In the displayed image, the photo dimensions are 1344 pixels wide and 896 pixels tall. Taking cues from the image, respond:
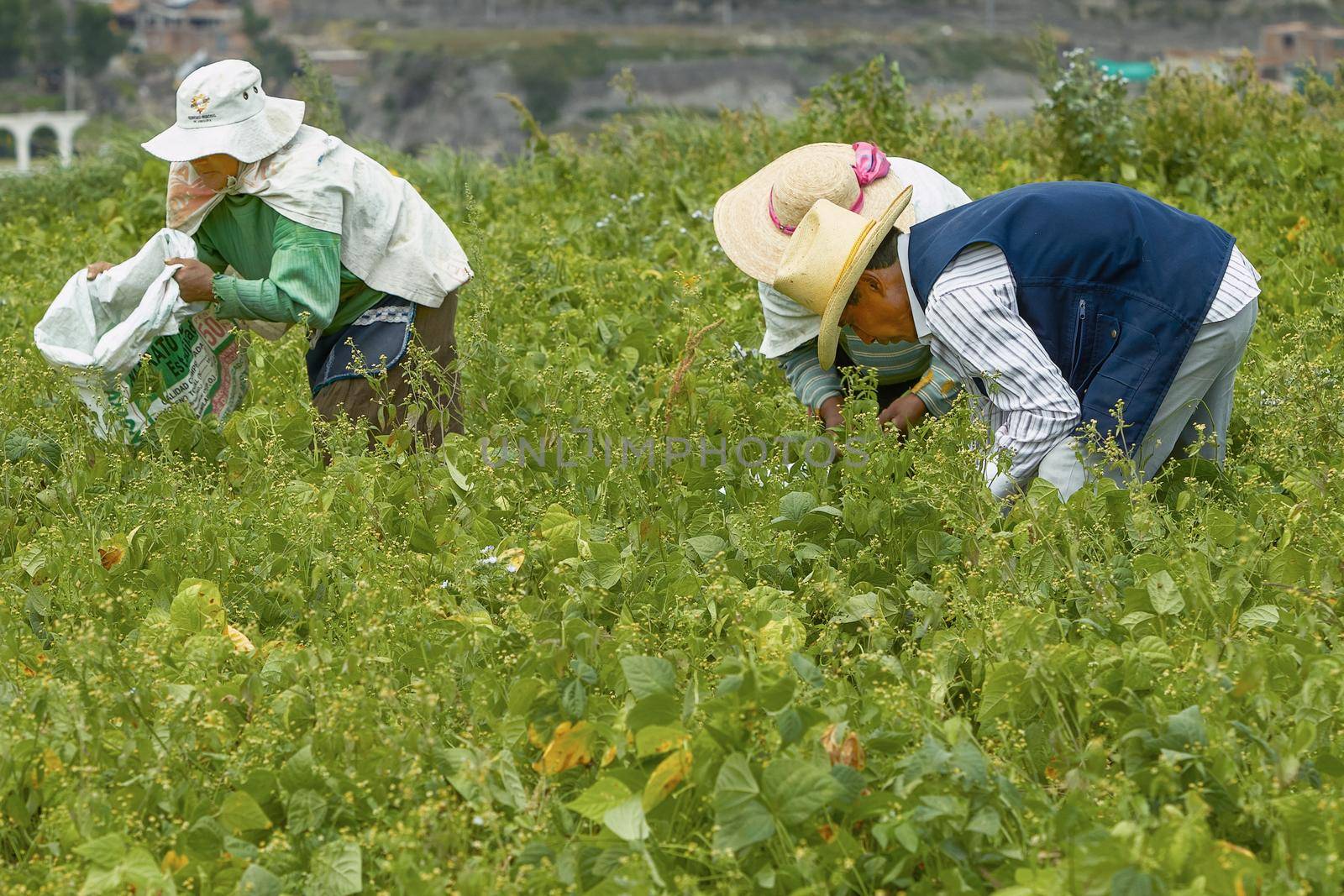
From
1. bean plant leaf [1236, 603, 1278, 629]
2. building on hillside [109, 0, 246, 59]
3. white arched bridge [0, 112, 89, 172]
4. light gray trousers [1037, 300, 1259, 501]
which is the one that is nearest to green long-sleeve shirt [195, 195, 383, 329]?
light gray trousers [1037, 300, 1259, 501]

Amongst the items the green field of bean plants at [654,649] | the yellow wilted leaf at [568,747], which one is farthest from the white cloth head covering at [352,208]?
the yellow wilted leaf at [568,747]

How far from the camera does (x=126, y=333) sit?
13.2 feet

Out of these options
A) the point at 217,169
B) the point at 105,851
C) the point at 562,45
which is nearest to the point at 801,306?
the point at 217,169

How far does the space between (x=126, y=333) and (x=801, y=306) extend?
171 centimetres

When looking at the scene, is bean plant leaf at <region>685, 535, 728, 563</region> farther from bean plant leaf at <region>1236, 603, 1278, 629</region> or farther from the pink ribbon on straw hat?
bean plant leaf at <region>1236, 603, 1278, 629</region>

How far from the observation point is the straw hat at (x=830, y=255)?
11.3 feet

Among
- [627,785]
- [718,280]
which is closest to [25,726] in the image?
[627,785]

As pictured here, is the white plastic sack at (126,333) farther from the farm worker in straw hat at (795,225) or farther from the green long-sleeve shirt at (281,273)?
the farm worker in straw hat at (795,225)

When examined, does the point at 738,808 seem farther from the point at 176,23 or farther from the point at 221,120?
the point at 176,23

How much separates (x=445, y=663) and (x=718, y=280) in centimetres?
321

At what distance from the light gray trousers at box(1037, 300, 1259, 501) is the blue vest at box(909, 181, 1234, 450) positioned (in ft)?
0.25

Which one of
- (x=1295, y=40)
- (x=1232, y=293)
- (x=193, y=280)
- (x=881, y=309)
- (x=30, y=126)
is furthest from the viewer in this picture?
(x=1295, y=40)

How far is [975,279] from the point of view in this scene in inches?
132

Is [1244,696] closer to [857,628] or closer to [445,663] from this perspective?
[857,628]
